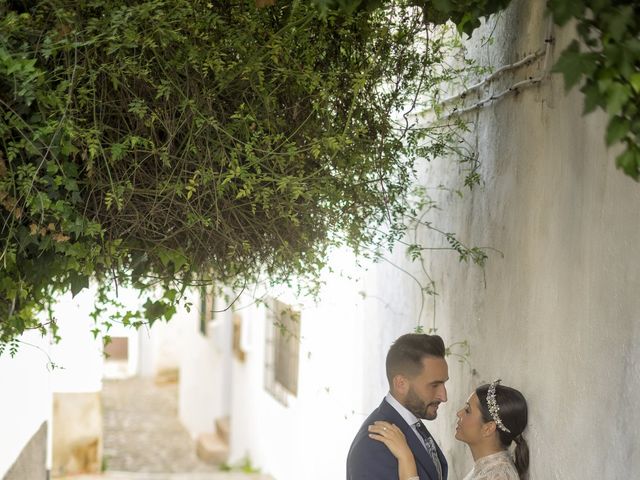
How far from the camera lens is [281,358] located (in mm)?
10977

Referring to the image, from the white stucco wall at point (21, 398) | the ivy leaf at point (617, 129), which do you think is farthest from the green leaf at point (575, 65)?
the white stucco wall at point (21, 398)

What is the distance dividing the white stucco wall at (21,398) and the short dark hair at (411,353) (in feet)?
11.1

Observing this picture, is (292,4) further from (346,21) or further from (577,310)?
(577,310)

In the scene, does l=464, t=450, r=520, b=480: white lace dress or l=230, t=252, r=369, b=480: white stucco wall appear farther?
l=230, t=252, r=369, b=480: white stucco wall

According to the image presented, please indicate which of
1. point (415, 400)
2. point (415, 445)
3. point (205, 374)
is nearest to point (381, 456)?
point (415, 445)

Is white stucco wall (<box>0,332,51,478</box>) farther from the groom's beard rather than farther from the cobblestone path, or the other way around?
the cobblestone path

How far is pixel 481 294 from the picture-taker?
13.9 ft

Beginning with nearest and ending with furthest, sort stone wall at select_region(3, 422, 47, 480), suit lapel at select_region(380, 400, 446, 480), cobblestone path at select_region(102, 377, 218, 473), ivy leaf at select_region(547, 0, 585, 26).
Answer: ivy leaf at select_region(547, 0, 585, 26), suit lapel at select_region(380, 400, 446, 480), stone wall at select_region(3, 422, 47, 480), cobblestone path at select_region(102, 377, 218, 473)

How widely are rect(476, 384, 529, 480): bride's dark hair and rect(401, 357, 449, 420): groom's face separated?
0.94 feet

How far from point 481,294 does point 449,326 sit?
1.58 feet

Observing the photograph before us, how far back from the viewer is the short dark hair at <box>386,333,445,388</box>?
393 centimetres

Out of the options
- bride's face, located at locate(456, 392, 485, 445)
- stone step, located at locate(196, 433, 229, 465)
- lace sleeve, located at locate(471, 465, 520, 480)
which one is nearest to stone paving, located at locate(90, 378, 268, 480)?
stone step, located at locate(196, 433, 229, 465)

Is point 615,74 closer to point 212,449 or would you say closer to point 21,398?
point 21,398

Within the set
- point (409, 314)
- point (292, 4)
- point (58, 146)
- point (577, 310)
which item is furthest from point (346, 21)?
point (409, 314)
